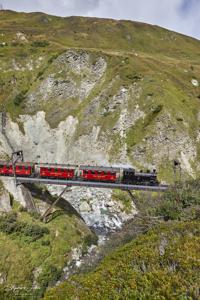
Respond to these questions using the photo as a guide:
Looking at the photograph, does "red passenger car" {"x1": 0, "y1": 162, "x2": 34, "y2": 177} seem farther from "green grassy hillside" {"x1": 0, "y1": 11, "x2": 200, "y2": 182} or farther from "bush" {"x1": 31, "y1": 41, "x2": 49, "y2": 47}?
Result: "bush" {"x1": 31, "y1": 41, "x2": 49, "y2": 47}

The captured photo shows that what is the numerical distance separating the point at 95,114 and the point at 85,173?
3125cm

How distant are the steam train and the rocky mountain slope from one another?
313 cm

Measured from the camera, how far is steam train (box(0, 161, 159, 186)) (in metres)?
50.2

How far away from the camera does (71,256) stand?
40969 mm

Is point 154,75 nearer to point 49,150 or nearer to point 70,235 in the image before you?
point 49,150

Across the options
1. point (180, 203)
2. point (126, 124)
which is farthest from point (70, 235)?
point (126, 124)

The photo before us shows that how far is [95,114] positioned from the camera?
7919cm

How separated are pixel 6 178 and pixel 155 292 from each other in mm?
40771

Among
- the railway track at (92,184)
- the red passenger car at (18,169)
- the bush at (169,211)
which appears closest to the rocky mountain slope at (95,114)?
the red passenger car at (18,169)

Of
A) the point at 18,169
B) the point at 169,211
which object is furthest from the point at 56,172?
the point at 169,211

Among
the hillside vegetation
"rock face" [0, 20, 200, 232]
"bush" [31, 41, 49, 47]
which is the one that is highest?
"bush" [31, 41, 49, 47]

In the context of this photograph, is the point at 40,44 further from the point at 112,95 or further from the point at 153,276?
the point at 153,276

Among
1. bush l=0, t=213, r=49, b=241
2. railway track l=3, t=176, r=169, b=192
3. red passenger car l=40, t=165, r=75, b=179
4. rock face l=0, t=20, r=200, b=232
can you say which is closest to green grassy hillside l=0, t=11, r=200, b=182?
rock face l=0, t=20, r=200, b=232

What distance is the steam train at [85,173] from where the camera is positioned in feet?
165
